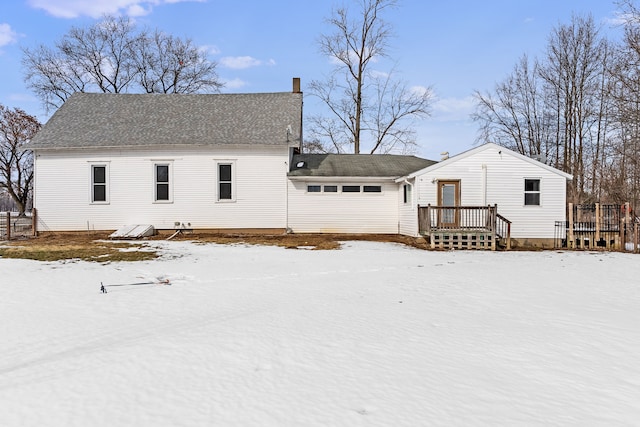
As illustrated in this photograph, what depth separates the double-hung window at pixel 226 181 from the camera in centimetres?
1817

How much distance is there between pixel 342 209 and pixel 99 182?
11575 mm

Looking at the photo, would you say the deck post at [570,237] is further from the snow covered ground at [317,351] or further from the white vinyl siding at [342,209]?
the snow covered ground at [317,351]

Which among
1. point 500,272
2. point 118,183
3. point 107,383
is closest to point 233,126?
point 118,183

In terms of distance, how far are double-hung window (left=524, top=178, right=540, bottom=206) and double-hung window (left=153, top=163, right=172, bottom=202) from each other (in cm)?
1590

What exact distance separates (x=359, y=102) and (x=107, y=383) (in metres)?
30.0

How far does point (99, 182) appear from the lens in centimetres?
1817

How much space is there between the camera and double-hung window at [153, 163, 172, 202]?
1812 centimetres

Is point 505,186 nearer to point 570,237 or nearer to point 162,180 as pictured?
point 570,237

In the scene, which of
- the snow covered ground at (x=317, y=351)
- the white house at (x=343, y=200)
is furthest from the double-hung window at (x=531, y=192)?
the snow covered ground at (x=317, y=351)

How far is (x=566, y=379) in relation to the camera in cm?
351

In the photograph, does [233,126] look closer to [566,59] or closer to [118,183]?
[118,183]

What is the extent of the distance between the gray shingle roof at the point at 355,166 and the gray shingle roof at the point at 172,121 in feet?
4.75

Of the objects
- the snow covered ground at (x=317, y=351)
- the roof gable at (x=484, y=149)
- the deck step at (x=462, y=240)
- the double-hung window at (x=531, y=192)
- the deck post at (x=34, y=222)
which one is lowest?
the snow covered ground at (x=317, y=351)

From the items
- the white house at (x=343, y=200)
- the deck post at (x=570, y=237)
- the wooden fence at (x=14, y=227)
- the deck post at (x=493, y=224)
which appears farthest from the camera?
the white house at (x=343, y=200)
